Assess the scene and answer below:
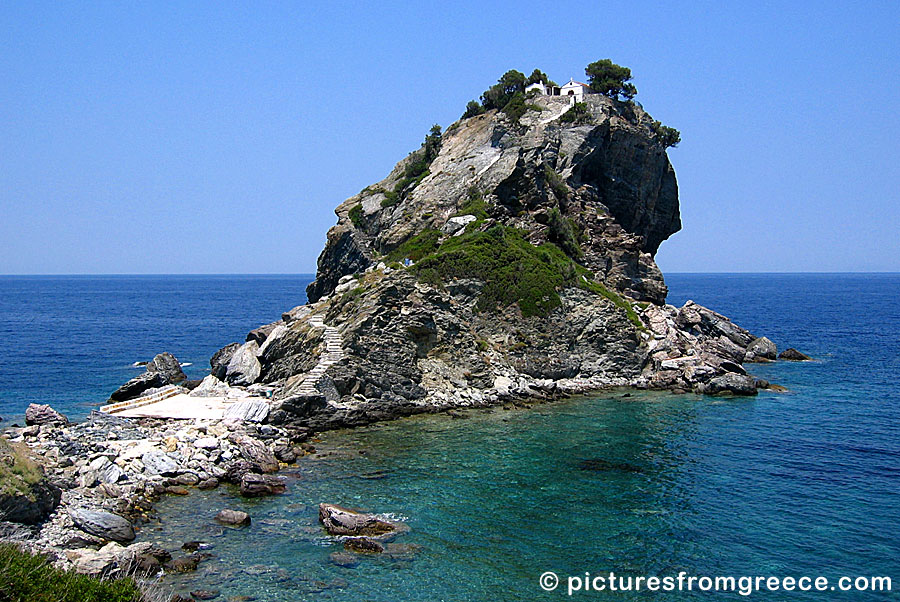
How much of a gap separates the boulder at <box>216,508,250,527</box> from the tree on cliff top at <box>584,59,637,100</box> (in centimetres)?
7875

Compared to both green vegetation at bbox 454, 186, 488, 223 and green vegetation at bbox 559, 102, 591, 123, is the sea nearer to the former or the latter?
green vegetation at bbox 454, 186, 488, 223

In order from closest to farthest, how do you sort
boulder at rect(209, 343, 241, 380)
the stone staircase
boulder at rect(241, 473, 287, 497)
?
1. boulder at rect(241, 473, 287, 497)
2. the stone staircase
3. boulder at rect(209, 343, 241, 380)

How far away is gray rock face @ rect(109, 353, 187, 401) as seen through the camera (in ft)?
169

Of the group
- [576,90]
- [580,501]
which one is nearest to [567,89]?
[576,90]

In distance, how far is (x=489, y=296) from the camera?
58.8 meters

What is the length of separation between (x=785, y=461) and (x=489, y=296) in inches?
1122

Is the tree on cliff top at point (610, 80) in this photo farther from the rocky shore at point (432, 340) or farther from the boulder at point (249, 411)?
the boulder at point (249, 411)

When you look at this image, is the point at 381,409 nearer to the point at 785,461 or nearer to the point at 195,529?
the point at 195,529

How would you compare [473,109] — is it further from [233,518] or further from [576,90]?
[233,518]

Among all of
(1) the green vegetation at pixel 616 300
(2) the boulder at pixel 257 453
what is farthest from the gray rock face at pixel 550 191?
(2) the boulder at pixel 257 453

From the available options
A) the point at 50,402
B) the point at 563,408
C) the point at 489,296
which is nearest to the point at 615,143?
the point at 489,296

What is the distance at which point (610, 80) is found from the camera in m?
90.2

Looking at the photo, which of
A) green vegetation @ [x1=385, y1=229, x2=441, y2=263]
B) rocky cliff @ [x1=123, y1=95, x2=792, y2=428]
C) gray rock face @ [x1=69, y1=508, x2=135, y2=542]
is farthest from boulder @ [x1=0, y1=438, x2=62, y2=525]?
green vegetation @ [x1=385, y1=229, x2=441, y2=263]

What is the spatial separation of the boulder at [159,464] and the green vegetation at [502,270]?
28989 millimetres
